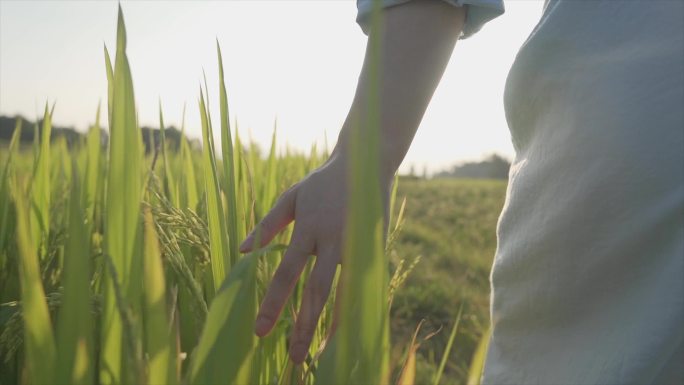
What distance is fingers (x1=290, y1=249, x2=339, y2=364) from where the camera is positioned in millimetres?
658

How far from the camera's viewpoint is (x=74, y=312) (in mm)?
417

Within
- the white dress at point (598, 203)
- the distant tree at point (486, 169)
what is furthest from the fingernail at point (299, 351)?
the distant tree at point (486, 169)

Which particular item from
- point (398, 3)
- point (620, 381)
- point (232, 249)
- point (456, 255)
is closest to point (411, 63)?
point (398, 3)

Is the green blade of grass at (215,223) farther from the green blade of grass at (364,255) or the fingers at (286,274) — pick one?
the green blade of grass at (364,255)

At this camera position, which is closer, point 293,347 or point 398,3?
point 293,347

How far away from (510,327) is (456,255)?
329 centimetres

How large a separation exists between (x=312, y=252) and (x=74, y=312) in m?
0.30

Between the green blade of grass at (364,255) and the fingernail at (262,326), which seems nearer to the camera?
the green blade of grass at (364,255)

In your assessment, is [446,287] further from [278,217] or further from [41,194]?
[278,217]

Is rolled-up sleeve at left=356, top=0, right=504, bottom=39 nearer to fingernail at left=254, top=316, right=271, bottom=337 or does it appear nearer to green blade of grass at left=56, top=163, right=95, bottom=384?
fingernail at left=254, top=316, right=271, bottom=337

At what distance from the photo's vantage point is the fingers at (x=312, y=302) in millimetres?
658

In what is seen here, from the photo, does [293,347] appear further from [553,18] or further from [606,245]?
[553,18]

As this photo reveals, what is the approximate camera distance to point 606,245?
0.70m

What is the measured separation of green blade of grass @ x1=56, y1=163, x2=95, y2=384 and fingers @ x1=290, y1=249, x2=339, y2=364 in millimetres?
267
